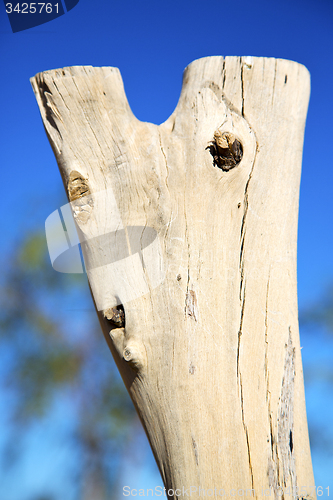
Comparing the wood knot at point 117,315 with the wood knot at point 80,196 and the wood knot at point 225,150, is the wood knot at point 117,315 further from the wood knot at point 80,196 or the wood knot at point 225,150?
the wood knot at point 225,150

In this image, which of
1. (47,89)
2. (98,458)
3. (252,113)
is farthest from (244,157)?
(98,458)

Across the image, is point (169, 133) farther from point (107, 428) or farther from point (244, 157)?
point (107, 428)

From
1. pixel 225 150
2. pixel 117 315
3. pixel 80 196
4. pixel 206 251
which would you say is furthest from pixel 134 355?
pixel 225 150

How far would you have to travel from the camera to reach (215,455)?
0.94 meters

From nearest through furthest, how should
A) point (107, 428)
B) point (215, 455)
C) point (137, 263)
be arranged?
1. point (215, 455)
2. point (137, 263)
3. point (107, 428)

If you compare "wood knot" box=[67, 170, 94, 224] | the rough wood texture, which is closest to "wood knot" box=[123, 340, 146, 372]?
the rough wood texture

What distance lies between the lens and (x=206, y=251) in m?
1.04

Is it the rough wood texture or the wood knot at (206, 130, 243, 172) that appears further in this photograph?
the wood knot at (206, 130, 243, 172)

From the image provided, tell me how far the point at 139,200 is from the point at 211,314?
39 cm

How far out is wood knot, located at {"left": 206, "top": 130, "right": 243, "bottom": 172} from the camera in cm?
107

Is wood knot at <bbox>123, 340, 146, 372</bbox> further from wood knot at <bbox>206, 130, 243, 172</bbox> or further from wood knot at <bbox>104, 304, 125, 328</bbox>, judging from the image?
wood knot at <bbox>206, 130, 243, 172</bbox>

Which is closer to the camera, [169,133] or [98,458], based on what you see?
[169,133]

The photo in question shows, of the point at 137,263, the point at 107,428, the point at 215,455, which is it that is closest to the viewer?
the point at 215,455

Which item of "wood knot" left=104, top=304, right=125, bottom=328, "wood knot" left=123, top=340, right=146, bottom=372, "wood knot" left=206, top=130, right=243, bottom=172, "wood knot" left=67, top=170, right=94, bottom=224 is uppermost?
"wood knot" left=206, top=130, right=243, bottom=172
